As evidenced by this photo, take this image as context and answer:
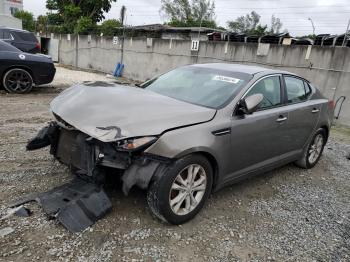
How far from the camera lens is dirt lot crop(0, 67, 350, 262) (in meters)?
2.71

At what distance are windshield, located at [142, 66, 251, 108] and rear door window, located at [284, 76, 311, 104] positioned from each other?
0.86 meters

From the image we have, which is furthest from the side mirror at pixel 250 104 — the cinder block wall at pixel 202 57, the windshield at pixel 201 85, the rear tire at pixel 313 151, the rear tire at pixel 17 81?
the rear tire at pixel 17 81

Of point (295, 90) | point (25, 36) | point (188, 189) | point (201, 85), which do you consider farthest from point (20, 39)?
point (188, 189)

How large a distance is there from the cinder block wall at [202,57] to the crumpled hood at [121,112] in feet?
25.1

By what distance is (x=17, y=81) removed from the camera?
29.4 feet

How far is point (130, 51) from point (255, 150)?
1464 centimetres

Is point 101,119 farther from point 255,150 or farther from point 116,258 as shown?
point 255,150

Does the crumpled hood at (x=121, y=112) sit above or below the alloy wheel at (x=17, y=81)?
above

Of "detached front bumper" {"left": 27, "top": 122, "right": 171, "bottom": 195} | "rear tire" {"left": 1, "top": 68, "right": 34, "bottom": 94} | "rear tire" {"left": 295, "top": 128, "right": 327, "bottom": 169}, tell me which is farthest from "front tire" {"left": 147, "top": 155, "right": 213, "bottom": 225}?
"rear tire" {"left": 1, "top": 68, "right": 34, "bottom": 94}

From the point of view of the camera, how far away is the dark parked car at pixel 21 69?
338 inches

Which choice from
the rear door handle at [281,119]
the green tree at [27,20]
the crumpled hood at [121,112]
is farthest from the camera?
the green tree at [27,20]

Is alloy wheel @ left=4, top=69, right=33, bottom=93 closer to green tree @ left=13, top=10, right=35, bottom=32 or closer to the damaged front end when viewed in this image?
the damaged front end

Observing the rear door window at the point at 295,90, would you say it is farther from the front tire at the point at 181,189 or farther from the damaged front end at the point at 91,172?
the damaged front end at the point at 91,172

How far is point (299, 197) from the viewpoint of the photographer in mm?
4141
